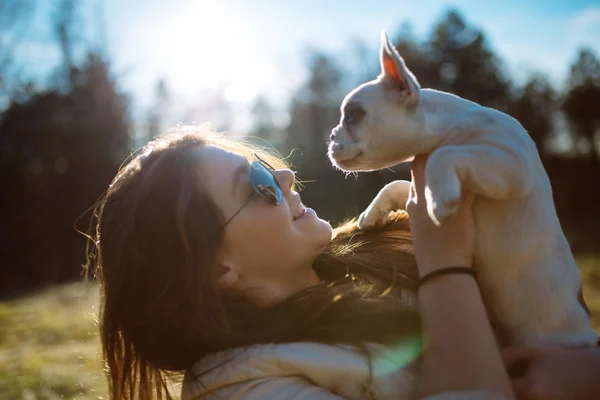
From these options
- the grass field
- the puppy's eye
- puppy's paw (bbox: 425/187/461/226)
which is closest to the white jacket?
puppy's paw (bbox: 425/187/461/226)

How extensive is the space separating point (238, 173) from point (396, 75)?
2.25 feet

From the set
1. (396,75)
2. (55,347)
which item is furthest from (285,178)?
(55,347)

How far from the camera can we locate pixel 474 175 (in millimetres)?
1731

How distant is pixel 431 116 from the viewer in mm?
1933

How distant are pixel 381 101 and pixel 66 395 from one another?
2.92m

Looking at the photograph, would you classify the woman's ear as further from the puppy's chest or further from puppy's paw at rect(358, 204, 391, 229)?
the puppy's chest

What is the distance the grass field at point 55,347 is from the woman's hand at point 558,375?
175 cm

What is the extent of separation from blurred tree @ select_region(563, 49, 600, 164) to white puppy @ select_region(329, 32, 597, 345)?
18.3 metres

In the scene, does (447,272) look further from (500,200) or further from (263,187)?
(263,187)

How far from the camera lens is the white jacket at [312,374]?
5.59ft

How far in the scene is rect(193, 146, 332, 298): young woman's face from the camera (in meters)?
2.03

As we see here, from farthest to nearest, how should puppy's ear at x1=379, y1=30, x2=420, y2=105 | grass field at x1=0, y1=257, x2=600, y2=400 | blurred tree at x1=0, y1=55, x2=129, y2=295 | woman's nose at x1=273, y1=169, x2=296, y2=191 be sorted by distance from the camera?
blurred tree at x1=0, y1=55, x2=129, y2=295
grass field at x1=0, y1=257, x2=600, y2=400
woman's nose at x1=273, y1=169, x2=296, y2=191
puppy's ear at x1=379, y1=30, x2=420, y2=105

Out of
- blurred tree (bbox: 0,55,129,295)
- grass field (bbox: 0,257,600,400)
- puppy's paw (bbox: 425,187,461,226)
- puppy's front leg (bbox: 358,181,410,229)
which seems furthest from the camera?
blurred tree (bbox: 0,55,129,295)

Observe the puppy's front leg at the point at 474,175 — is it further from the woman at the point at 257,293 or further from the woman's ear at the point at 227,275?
the woman's ear at the point at 227,275
